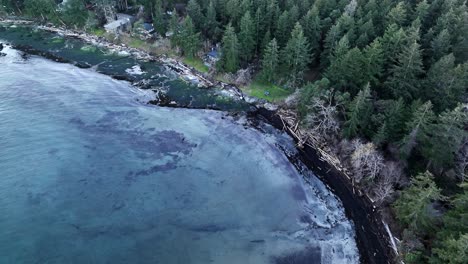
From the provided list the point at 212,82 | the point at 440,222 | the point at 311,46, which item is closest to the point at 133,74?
the point at 212,82

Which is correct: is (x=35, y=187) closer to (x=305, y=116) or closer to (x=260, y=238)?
(x=260, y=238)

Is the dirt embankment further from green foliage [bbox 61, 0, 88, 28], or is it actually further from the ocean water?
green foliage [bbox 61, 0, 88, 28]

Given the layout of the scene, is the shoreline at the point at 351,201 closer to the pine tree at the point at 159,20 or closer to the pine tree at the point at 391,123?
the pine tree at the point at 391,123

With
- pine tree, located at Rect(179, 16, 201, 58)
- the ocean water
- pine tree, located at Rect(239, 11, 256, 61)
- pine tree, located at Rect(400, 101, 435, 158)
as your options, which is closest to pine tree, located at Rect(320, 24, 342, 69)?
pine tree, located at Rect(239, 11, 256, 61)

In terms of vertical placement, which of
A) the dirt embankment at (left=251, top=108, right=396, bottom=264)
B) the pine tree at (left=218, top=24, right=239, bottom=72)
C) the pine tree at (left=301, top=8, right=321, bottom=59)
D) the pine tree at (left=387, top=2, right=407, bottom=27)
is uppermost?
the pine tree at (left=387, top=2, right=407, bottom=27)

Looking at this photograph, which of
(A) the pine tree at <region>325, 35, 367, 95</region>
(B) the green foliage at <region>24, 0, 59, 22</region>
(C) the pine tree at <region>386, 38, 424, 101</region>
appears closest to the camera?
(C) the pine tree at <region>386, 38, 424, 101</region>

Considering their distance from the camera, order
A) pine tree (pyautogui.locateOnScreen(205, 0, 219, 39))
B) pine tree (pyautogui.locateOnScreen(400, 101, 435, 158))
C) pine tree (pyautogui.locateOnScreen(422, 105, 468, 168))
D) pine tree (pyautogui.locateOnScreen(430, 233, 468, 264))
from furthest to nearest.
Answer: pine tree (pyautogui.locateOnScreen(205, 0, 219, 39)) → pine tree (pyautogui.locateOnScreen(400, 101, 435, 158)) → pine tree (pyautogui.locateOnScreen(422, 105, 468, 168)) → pine tree (pyautogui.locateOnScreen(430, 233, 468, 264))

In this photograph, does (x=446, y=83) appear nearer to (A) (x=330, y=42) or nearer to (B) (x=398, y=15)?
(B) (x=398, y=15)
